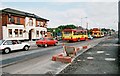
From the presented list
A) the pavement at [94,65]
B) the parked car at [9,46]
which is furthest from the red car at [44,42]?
the pavement at [94,65]

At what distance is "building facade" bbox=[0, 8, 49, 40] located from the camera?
44.5 meters

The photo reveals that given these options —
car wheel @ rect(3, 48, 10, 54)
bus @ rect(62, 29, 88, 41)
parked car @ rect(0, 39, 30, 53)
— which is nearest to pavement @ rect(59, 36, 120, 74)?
car wheel @ rect(3, 48, 10, 54)

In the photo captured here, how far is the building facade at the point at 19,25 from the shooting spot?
4453 cm

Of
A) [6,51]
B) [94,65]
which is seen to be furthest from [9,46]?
[94,65]

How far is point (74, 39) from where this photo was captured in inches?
1759

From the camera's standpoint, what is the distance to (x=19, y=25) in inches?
1909

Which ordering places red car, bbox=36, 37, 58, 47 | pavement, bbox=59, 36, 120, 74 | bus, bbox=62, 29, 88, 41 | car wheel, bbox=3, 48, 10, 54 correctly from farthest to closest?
1. bus, bbox=62, 29, 88, 41
2. red car, bbox=36, 37, 58, 47
3. car wheel, bbox=3, 48, 10, 54
4. pavement, bbox=59, 36, 120, 74

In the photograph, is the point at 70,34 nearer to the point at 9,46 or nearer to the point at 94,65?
the point at 9,46

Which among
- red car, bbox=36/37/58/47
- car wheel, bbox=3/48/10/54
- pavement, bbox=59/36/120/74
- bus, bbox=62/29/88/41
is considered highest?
bus, bbox=62/29/88/41

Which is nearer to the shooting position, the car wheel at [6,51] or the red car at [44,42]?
the car wheel at [6,51]

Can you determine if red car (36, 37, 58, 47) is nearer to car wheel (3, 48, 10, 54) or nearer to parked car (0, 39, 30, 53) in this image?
parked car (0, 39, 30, 53)

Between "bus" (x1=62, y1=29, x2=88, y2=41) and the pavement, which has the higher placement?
"bus" (x1=62, y1=29, x2=88, y2=41)

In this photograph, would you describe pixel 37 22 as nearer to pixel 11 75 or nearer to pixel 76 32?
pixel 76 32

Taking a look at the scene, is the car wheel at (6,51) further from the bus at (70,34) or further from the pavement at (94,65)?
the bus at (70,34)
